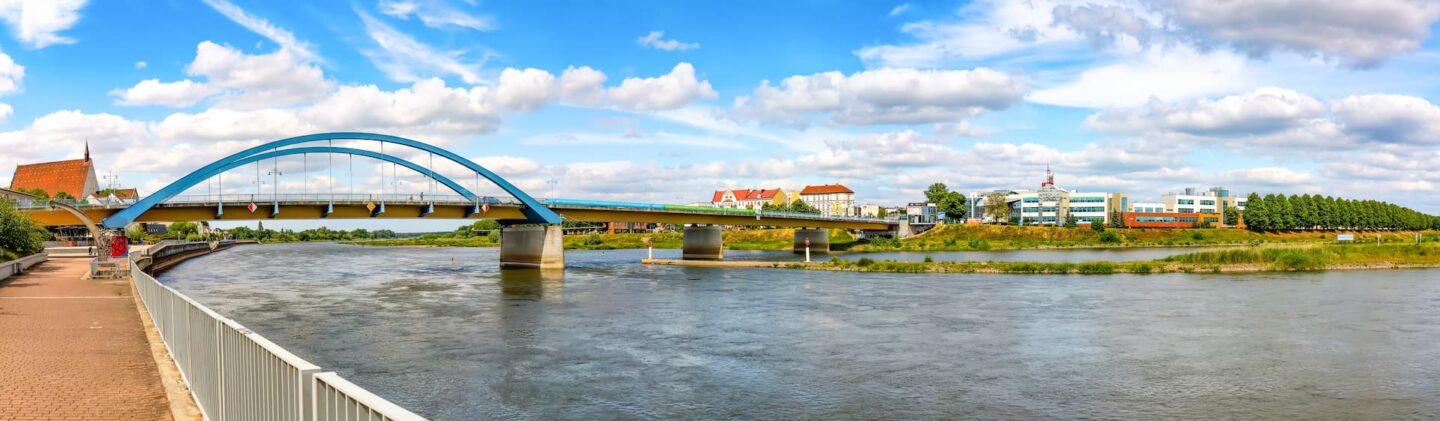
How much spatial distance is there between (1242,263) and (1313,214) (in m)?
126

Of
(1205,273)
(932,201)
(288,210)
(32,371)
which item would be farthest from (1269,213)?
(32,371)

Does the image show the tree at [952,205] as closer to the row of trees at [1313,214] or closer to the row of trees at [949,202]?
the row of trees at [949,202]

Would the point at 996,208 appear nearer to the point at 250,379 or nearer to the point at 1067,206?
the point at 1067,206

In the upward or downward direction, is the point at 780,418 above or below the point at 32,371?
below

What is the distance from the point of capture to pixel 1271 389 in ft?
63.0

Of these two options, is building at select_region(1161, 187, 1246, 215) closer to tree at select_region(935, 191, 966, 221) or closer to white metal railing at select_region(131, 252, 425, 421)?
tree at select_region(935, 191, 966, 221)

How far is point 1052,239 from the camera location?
4825 inches

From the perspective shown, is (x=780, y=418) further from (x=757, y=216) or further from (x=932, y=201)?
(x=932, y=201)

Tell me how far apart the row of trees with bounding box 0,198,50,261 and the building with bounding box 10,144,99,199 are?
124 m

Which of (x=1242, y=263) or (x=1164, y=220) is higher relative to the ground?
(x=1164, y=220)

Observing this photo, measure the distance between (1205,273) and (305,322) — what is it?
4942 centimetres

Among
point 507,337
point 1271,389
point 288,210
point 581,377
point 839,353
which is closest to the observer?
point 1271,389

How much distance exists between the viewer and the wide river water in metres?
17.9

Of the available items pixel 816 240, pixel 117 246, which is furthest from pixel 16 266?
pixel 816 240
